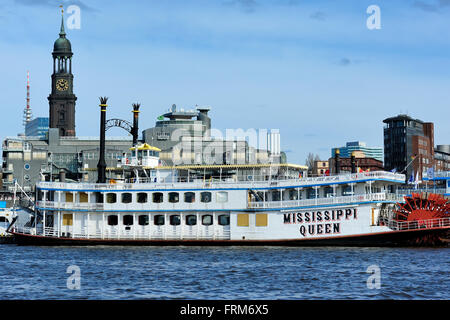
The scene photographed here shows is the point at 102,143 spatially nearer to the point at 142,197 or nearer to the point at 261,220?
the point at 142,197

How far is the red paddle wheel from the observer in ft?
166

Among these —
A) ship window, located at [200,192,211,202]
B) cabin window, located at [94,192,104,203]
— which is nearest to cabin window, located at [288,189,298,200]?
ship window, located at [200,192,211,202]

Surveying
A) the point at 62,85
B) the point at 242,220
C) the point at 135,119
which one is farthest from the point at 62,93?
the point at 242,220

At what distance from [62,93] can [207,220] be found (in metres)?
84.2

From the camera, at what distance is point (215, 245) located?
50.9 m

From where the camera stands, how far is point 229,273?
113 ft

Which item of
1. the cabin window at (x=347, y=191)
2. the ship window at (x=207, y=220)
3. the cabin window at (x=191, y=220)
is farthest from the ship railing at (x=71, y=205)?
the cabin window at (x=347, y=191)

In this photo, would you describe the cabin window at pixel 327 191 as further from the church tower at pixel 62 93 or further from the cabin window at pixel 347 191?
the church tower at pixel 62 93

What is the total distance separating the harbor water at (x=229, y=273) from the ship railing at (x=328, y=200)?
3.24 meters

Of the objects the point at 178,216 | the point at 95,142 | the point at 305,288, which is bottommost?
the point at 305,288

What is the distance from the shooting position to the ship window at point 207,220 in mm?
51491

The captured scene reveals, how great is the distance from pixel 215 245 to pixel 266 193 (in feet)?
17.8
